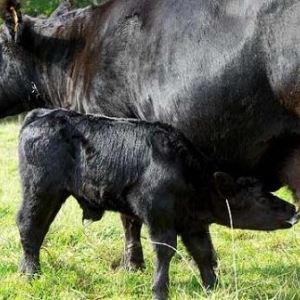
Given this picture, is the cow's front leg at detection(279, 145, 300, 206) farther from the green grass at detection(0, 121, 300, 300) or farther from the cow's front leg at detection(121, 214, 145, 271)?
the cow's front leg at detection(121, 214, 145, 271)

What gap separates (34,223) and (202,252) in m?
1.09

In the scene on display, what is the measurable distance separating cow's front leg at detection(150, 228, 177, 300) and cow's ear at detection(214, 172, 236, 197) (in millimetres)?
376

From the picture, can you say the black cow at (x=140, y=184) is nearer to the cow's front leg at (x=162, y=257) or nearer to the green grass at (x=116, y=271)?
the cow's front leg at (x=162, y=257)

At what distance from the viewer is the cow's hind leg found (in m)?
4.46

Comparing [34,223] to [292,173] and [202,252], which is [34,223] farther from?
[292,173]

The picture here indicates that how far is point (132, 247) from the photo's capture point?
17.0ft

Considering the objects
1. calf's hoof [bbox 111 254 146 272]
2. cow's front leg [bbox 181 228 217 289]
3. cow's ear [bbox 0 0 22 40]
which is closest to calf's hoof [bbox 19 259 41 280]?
calf's hoof [bbox 111 254 146 272]

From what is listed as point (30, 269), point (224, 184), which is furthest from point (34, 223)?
point (224, 184)

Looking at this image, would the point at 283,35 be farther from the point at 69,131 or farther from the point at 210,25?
the point at 69,131

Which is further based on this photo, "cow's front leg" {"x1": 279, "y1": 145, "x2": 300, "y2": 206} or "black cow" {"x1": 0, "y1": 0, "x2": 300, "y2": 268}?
"cow's front leg" {"x1": 279, "y1": 145, "x2": 300, "y2": 206}

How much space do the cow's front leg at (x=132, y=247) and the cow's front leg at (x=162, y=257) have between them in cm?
92

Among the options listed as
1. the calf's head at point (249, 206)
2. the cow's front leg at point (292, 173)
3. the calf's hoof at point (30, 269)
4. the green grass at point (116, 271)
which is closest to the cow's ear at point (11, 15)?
the green grass at point (116, 271)

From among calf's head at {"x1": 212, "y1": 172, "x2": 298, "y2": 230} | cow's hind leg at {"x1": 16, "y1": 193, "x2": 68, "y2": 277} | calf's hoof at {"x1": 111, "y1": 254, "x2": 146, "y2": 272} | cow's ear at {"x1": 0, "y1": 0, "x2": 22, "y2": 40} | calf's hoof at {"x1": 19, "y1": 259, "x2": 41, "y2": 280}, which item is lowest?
calf's hoof at {"x1": 111, "y1": 254, "x2": 146, "y2": 272}

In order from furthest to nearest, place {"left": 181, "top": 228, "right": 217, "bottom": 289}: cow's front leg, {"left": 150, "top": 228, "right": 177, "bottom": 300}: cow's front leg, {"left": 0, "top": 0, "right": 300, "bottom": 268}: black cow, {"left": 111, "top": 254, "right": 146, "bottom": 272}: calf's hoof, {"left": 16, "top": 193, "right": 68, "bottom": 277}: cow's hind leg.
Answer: {"left": 111, "top": 254, "right": 146, "bottom": 272}: calf's hoof < {"left": 16, "top": 193, "right": 68, "bottom": 277}: cow's hind leg < {"left": 181, "top": 228, "right": 217, "bottom": 289}: cow's front leg < {"left": 150, "top": 228, "right": 177, "bottom": 300}: cow's front leg < {"left": 0, "top": 0, "right": 300, "bottom": 268}: black cow
